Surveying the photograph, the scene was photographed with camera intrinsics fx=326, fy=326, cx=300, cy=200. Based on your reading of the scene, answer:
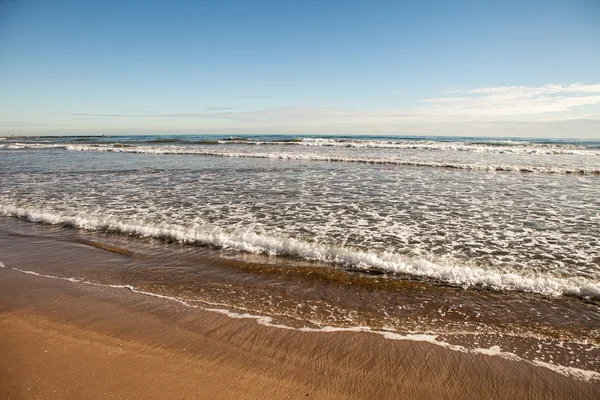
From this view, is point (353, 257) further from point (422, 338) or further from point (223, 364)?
point (223, 364)

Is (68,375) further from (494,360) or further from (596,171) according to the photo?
(596,171)

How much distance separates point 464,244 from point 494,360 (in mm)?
3591

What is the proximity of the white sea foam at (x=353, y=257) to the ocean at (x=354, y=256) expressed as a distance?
27 mm

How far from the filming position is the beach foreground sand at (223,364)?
3096mm

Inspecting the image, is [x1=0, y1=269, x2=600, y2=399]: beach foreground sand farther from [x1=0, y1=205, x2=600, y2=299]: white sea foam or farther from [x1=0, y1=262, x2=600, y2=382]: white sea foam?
[x1=0, y1=205, x2=600, y2=299]: white sea foam

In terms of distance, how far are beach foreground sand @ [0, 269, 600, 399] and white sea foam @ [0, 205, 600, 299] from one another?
1950 mm

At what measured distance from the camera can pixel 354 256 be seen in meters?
6.14

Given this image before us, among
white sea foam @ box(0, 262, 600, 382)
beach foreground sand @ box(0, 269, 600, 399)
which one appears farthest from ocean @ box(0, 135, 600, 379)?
beach foreground sand @ box(0, 269, 600, 399)

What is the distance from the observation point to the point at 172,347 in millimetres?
3752

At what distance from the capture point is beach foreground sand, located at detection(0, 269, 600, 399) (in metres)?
3.10

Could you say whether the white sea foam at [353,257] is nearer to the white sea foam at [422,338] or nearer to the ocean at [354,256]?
the ocean at [354,256]

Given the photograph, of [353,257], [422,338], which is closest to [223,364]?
[422,338]

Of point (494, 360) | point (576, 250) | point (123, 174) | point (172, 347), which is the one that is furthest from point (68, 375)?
point (123, 174)

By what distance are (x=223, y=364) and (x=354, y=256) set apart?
10.9ft
